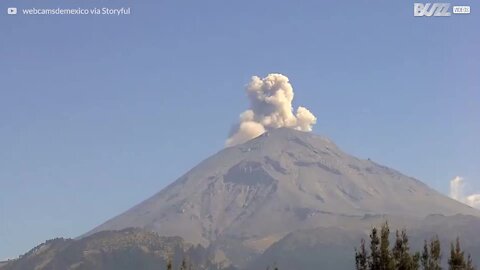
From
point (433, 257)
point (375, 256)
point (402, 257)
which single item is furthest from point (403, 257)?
point (433, 257)

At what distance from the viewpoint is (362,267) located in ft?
251

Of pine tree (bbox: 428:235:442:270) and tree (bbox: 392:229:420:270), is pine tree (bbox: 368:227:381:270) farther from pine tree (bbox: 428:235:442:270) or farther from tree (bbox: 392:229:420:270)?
pine tree (bbox: 428:235:442:270)

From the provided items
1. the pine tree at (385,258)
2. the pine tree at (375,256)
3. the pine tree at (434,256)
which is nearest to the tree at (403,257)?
the pine tree at (385,258)

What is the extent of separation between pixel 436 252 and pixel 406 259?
4327mm

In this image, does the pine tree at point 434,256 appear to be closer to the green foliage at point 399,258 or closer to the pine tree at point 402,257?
the green foliage at point 399,258

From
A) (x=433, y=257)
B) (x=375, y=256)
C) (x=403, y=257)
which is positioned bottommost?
(x=433, y=257)

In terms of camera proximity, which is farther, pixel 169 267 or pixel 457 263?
pixel 457 263

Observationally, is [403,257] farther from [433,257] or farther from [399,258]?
[433,257]

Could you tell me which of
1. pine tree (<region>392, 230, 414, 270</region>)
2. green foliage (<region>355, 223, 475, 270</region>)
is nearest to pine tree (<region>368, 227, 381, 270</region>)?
green foliage (<region>355, 223, 475, 270</region>)

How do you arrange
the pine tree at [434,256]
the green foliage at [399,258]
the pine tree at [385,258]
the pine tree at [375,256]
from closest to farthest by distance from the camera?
the pine tree at [385,258] < the green foliage at [399,258] < the pine tree at [375,256] < the pine tree at [434,256]

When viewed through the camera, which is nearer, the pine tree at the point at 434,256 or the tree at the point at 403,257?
the tree at the point at 403,257

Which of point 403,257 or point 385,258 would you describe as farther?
point 403,257

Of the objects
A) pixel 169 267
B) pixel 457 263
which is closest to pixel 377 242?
pixel 457 263

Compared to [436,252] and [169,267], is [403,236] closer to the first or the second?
[436,252]
